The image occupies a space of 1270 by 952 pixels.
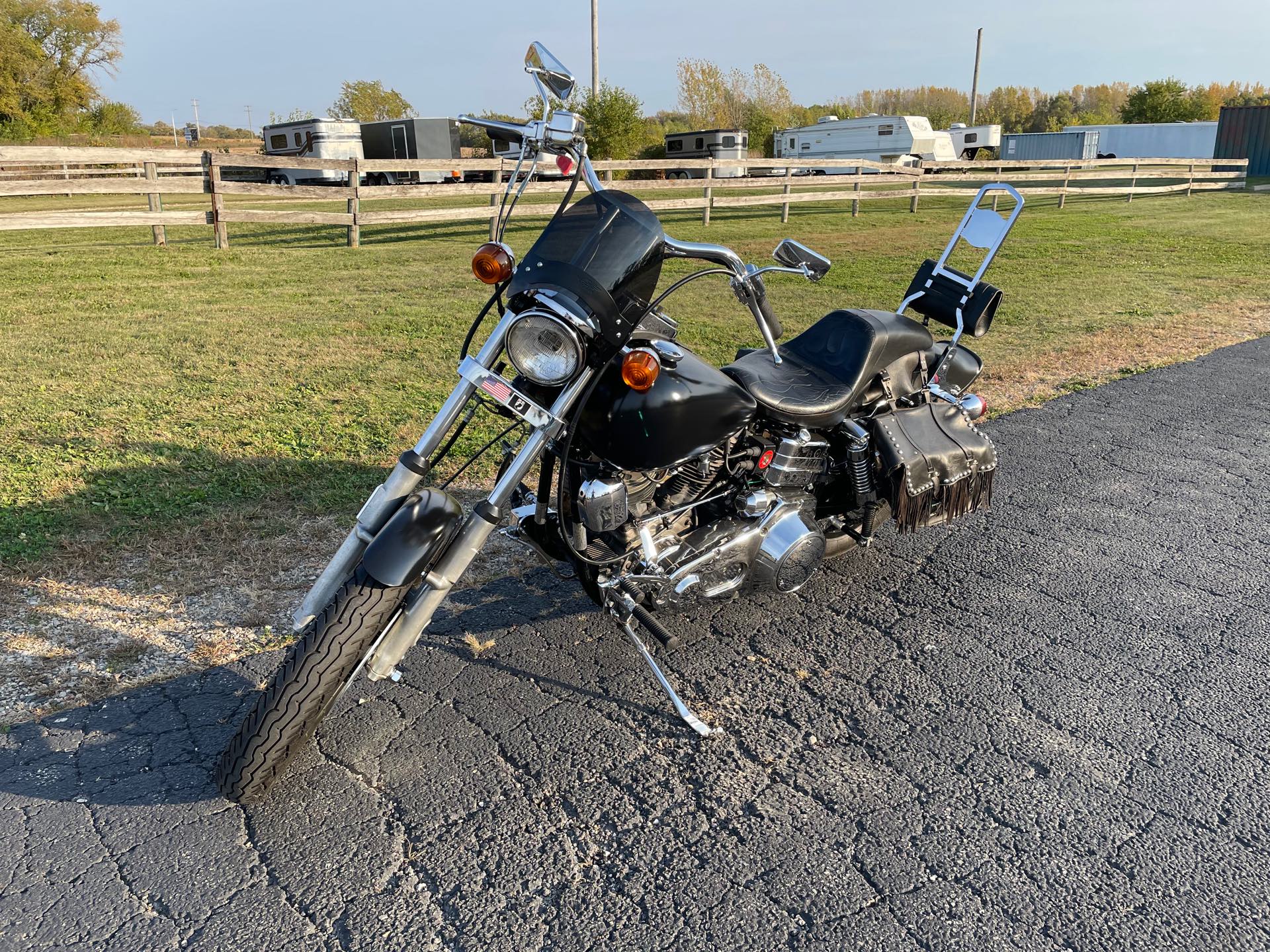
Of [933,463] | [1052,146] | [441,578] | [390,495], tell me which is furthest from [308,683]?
[1052,146]

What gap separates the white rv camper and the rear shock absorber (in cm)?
3293

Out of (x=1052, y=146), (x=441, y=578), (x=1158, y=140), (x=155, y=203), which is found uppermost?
(x=1158, y=140)

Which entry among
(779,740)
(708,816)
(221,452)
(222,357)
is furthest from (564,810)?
(222,357)

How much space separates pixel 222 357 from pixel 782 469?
5.49m

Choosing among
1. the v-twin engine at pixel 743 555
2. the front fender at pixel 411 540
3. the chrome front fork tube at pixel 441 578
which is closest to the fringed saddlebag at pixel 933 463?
the v-twin engine at pixel 743 555

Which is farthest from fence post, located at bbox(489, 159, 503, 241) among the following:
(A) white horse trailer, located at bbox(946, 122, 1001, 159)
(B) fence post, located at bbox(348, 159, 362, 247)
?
(A) white horse trailer, located at bbox(946, 122, 1001, 159)

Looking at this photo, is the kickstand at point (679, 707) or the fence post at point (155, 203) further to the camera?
the fence post at point (155, 203)

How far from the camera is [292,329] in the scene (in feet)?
27.5

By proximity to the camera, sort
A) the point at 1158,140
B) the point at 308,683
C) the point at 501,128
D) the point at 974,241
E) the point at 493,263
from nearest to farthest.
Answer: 1. the point at 308,683
2. the point at 493,263
3. the point at 501,128
4. the point at 974,241
5. the point at 1158,140

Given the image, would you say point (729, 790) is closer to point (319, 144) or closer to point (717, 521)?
point (717, 521)

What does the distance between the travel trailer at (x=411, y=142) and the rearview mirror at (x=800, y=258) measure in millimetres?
27071

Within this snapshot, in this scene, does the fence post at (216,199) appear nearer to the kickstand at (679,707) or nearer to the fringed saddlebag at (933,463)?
the fringed saddlebag at (933,463)

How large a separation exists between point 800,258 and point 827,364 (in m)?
0.78

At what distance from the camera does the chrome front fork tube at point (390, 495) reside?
2.60 metres
